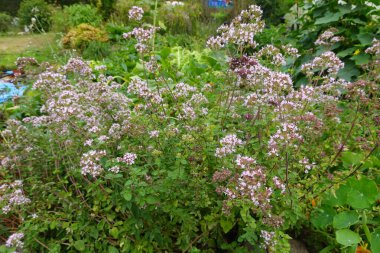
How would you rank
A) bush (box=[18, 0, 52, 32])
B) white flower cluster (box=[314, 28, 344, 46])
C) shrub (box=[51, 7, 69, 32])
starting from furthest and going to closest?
bush (box=[18, 0, 52, 32]) < shrub (box=[51, 7, 69, 32]) < white flower cluster (box=[314, 28, 344, 46])

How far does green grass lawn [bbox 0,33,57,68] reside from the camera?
657cm

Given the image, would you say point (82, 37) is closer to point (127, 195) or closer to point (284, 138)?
point (127, 195)

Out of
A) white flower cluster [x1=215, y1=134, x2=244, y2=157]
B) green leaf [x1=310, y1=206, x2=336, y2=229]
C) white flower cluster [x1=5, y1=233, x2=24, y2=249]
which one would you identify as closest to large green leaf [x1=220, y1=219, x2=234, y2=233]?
white flower cluster [x1=215, y1=134, x2=244, y2=157]

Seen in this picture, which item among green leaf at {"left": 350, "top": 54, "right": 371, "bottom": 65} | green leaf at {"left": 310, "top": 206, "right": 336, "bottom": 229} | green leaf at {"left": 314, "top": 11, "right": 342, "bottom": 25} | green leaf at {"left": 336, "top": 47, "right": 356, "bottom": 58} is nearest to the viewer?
green leaf at {"left": 310, "top": 206, "right": 336, "bottom": 229}

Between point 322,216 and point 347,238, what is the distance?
0.20m

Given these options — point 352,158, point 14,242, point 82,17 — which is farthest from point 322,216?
point 82,17

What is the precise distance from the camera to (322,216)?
7.11 feet

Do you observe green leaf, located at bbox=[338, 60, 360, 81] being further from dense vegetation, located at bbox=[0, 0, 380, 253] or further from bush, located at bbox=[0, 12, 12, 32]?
bush, located at bbox=[0, 12, 12, 32]

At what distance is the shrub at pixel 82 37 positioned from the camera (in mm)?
6855

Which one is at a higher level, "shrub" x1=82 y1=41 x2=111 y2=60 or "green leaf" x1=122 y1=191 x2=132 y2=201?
"green leaf" x1=122 y1=191 x2=132 y2=201

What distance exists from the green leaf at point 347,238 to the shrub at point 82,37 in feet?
20.0

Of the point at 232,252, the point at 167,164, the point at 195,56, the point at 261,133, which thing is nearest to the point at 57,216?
the point at 167,164

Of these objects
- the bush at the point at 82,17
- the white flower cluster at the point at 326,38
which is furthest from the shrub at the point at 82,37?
the white flower cluster at the point at 326,38

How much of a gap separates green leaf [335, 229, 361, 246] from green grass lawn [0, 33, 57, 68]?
563cm
